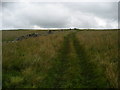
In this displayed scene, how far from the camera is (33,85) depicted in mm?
8836

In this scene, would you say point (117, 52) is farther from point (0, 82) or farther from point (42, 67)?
point (0, 82)

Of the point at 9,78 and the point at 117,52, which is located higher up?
the point at 117,52

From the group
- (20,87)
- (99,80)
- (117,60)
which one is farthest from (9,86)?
(117,60)

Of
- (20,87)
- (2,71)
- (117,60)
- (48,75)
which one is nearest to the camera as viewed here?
(20,87)

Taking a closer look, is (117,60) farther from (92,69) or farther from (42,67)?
(42,67)

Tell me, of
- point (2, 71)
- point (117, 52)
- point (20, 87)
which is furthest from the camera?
point (117, 52)

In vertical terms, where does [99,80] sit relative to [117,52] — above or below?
below

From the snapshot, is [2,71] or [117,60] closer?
[2,71]

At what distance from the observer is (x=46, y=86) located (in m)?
8.70

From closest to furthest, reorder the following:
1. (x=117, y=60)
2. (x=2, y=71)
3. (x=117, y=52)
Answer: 1. (x=2, y=71)
2. (x=117, y=60)
3. (x=117, y=52)

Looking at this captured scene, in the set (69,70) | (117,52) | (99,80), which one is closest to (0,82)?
(69,70)

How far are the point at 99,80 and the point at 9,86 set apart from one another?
400 centimetres

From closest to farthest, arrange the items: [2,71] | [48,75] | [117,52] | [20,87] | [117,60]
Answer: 1. [20,87]
2. [48,75]
3. [2,71]
4. [117,60]
5. [117,52]

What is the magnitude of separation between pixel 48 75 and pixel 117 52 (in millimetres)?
6062
